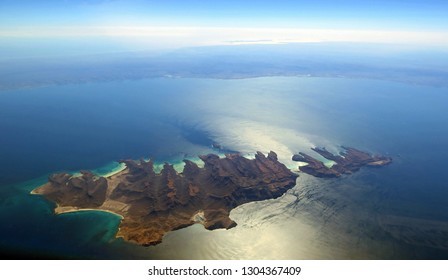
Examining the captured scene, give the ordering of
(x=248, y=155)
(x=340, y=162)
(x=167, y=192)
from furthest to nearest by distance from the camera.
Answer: (x=248, y=155) < (x=340, y=162) < (x=167, y=192)

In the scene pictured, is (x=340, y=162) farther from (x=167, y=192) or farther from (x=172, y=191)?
(x=167, y=192)

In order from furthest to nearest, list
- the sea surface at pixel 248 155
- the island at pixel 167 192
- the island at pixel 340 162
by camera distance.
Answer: the island at pixel 340 162, the island at pixel 167 192, the sea surface at pixel 248 155

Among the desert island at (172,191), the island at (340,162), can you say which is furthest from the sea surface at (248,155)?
the island at (340,162)

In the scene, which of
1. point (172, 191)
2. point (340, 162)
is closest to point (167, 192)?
point (172, 191)

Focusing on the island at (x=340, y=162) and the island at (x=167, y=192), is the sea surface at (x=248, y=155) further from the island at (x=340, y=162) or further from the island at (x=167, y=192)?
the island at (x=340, y=162)

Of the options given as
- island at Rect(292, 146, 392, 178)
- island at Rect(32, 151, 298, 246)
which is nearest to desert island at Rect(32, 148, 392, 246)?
island at Rect(32, 151, 298, 246)

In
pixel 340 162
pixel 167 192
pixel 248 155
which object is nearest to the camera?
pixel 167 192

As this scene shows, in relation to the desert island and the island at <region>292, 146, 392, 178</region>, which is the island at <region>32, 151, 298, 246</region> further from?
the island at <region>292, 146, 392, 178</region>
